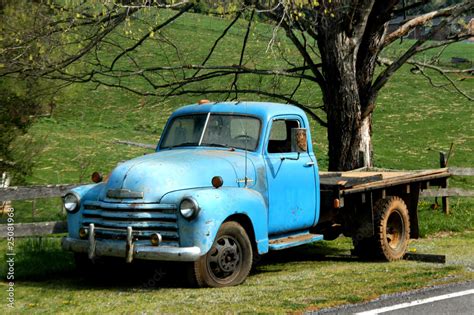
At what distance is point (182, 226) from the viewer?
30.7ft

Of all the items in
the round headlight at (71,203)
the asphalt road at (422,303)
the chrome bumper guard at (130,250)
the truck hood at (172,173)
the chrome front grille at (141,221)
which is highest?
the truck hood at (172,173)

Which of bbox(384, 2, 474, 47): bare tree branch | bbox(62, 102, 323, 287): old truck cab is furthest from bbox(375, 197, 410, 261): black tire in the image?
bbox(384, 2, 474, 47): bare tree branch

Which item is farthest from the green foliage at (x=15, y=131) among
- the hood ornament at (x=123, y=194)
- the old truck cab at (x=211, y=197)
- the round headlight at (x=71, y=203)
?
the hood ornament at (x=123, y=194)

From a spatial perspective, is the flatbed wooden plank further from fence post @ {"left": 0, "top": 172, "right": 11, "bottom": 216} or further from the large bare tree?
fence post @ {"left": 0, "top": 172, "right": 11, "bottom": 216}

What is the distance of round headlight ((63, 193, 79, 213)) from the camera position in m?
10.2

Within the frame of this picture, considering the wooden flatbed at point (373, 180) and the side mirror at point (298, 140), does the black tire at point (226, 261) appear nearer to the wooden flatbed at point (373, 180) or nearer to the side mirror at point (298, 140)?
the side mirror at point (298, 140)

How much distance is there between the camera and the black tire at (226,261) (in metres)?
9.51

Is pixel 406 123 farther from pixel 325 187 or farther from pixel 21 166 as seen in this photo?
pixel 325 187

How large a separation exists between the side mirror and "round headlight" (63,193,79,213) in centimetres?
296

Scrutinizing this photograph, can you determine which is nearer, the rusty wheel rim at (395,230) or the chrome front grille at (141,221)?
the chrome front grille at (141,221)

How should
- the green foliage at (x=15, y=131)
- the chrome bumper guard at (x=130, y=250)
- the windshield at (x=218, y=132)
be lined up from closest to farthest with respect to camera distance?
the chrome bumper guard at (x=130, y=250) < the windshield at (x=218, y=132) < the green foliage at (x=15, y=131)

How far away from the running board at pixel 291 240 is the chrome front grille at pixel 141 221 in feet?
5.27

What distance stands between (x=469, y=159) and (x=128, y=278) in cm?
2500

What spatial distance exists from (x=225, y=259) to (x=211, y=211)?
69 cm
